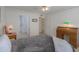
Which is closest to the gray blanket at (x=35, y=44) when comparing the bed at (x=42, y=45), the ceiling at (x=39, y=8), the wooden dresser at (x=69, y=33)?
the bed at (x=42, y=45)

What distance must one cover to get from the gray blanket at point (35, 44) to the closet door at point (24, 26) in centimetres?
6

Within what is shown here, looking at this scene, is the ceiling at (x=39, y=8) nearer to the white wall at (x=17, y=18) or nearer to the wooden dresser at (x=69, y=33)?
the white wall at (x=17, y=18)

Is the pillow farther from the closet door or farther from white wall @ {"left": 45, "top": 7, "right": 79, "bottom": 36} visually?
white wall @ {"left": 45, "top": 7, "right": 79, "bottom": 36}

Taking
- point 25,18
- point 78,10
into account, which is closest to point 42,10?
point 25,18

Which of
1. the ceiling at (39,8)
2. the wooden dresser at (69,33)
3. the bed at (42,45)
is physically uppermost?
the ceiling at (39,8)

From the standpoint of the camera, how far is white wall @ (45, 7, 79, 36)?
1.11 meters

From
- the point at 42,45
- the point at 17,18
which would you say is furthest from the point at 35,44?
the point at 17,18

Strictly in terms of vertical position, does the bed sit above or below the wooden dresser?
below

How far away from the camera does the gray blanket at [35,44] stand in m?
1.13

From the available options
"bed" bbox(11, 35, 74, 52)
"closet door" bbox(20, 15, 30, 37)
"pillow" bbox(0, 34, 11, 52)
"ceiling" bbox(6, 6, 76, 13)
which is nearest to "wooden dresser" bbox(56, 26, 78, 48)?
"bed" bbox(11, 35, 74, 52)

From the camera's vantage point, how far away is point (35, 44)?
3.73ft

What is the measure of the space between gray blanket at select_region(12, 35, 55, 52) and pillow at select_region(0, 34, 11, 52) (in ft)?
0.24

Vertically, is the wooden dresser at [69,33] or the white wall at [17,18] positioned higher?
the white wall at [17,18]
